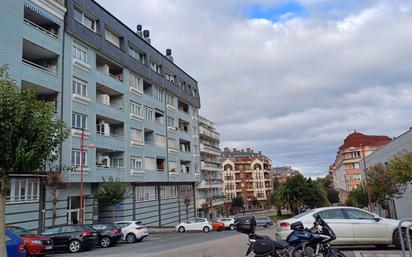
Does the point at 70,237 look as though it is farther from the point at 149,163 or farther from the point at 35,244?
the point at 149,163

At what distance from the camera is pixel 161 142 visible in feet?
154

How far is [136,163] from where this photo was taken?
40.0 m

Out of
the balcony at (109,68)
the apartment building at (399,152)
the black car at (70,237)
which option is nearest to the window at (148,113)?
the balcony at (109,68)

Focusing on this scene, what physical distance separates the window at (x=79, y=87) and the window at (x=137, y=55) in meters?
10.3

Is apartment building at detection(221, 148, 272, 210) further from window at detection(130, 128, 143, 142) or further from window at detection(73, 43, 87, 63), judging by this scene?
window at detection(73, 43, 87, 63)

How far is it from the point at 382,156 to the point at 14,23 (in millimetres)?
38086

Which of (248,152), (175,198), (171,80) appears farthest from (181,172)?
(248,152)

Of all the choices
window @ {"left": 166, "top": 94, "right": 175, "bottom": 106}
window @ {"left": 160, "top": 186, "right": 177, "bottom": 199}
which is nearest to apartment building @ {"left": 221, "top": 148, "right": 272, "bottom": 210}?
window @ {"left": 160, "top": 186, "right": 177, "bottom": 199}

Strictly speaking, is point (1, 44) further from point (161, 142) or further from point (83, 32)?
point (161, 142)

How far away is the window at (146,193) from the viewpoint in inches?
1625

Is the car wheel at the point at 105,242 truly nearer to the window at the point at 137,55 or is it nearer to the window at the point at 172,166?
the window at the point at 137,55

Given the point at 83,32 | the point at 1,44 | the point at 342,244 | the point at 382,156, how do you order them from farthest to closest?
1. the point at 382,156
2. the point at 83,32
3. the point at 1,44
4. the point at 342,244

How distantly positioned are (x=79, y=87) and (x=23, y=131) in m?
22.3

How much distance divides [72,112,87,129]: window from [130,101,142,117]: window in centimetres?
875
